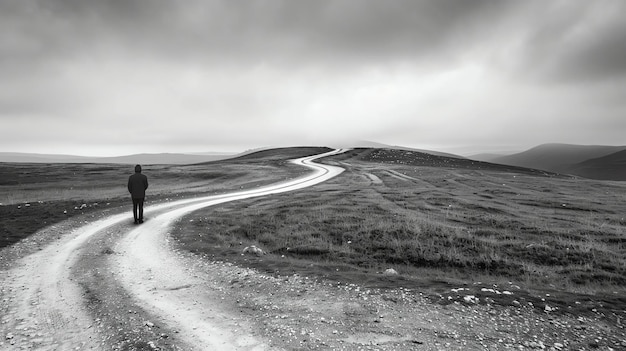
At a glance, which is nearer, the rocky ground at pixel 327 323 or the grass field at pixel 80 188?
the rocky ground at pixel 327 323

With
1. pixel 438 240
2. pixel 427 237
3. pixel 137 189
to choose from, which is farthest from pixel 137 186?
pixel 438 240

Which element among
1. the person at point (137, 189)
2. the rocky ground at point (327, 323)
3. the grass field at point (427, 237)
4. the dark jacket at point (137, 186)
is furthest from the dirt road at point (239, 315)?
the dark jacket at point (137, 186)

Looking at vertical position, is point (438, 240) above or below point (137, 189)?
below

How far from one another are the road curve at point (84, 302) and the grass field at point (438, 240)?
197 centimetres

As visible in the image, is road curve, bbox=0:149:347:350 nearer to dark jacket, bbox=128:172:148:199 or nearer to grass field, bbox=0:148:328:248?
dark jacket, bbox=128:172:148:199

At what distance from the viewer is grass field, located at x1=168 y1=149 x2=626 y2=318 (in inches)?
431

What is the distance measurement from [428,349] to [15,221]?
1990 cm

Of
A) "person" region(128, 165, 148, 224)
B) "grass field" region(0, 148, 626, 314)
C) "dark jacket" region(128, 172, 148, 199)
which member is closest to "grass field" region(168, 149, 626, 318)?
"grass field" region(0, 148, 626, 314)

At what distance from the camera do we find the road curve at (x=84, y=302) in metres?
6.52

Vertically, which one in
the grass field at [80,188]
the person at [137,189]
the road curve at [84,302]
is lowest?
the road curve at [84,302]

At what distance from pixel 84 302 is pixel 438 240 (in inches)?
573

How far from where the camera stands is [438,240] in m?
16.5

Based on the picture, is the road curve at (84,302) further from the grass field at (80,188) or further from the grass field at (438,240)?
the grass field at (80,188)

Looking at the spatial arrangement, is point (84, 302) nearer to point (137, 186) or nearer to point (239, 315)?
point (239, 315)
